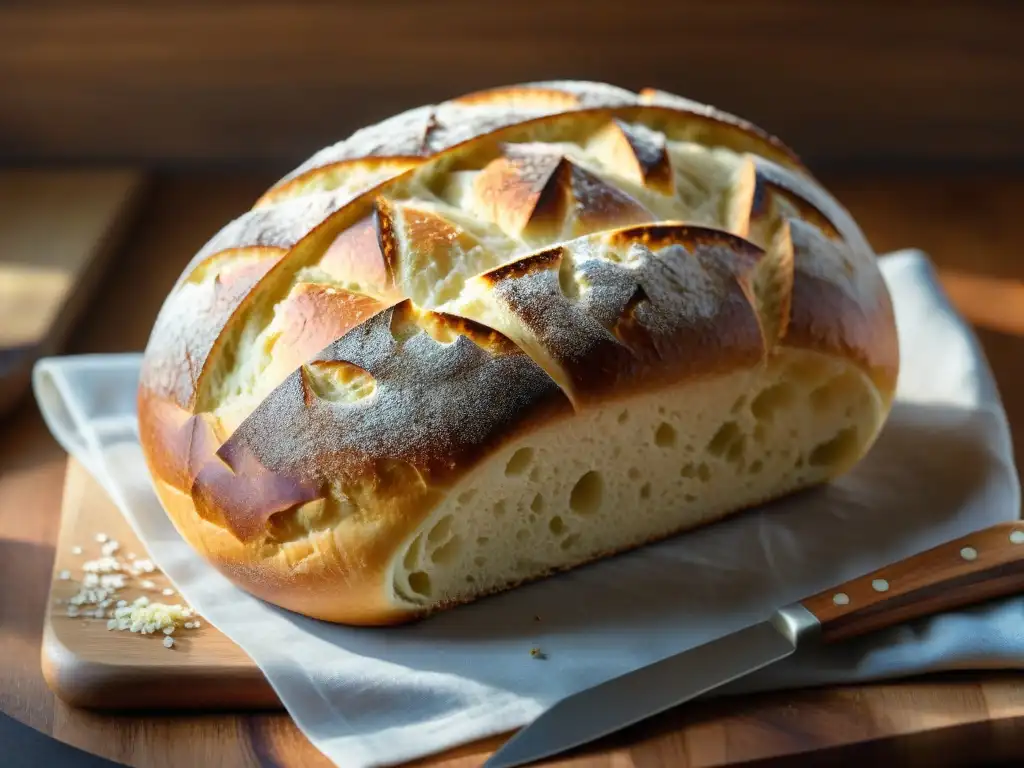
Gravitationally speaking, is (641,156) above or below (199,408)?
above

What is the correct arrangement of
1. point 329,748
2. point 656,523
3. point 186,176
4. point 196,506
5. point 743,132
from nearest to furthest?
point 329,748, point 196,506, point 656,523, point 743,132, point 186,176

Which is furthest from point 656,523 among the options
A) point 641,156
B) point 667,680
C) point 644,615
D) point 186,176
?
point 186,176

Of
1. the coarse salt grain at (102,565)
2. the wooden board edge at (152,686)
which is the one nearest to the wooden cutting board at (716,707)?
the wooden board edge at (152,686)

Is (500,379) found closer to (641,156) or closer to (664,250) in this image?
(664,250)

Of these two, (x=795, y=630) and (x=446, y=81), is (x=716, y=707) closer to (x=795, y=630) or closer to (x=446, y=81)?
(x=795, y=630)

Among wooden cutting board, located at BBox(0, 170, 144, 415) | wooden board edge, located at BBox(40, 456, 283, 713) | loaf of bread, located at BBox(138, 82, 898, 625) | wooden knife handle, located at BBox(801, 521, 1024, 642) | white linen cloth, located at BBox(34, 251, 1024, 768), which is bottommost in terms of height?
wooden cutting board, located at BBox(0, 170, 144, 415)

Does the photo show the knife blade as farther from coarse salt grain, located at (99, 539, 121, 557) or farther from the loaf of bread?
coarse salt grain, located at (99, 539, 121, 557)

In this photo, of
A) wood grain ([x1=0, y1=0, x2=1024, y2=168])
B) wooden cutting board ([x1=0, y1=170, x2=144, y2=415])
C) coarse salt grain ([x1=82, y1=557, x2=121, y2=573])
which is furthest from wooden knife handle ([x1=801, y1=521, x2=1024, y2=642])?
wood grain ([x1=0, y1=0, x2=1024, y2=168])
